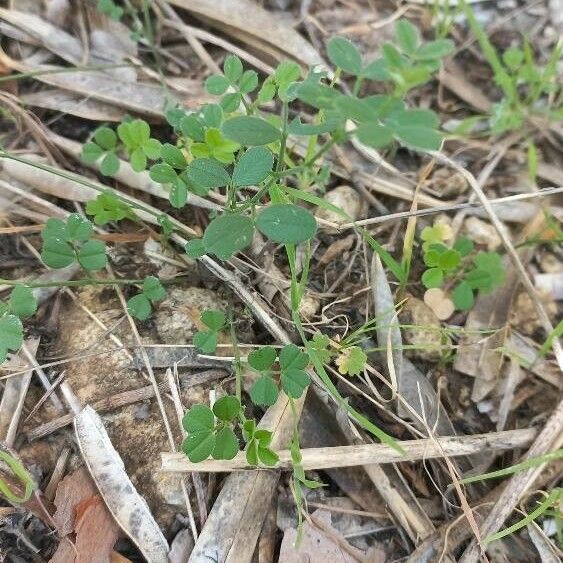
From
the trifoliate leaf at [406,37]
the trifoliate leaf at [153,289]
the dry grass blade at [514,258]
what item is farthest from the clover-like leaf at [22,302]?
the dry grass blade at [514,258]

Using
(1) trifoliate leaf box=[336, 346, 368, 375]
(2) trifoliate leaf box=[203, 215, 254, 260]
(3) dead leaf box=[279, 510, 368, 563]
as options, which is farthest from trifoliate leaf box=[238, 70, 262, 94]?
(3) dead leaf box=[279, 510, 368, 563]

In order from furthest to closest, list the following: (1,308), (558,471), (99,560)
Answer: (558,471)
(1,308)
(99,560)

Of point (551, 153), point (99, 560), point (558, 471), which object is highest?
point (551, 153)

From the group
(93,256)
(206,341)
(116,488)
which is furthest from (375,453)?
(93,256)

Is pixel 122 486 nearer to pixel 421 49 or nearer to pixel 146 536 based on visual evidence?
pixel 146 536

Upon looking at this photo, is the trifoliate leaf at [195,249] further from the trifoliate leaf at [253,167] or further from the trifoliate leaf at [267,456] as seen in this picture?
the trifoliate leaf at [267,456]

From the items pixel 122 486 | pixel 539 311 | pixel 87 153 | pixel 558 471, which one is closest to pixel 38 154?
pixel 87 153
